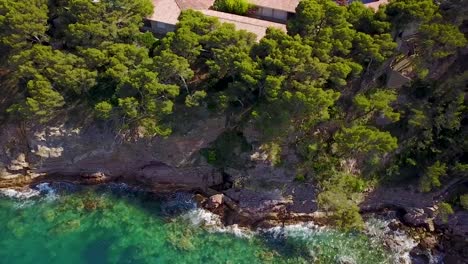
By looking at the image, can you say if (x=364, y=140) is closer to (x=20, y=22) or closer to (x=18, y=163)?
(x=20, y=22)

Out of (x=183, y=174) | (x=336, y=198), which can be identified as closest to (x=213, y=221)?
(x=183, y=174)

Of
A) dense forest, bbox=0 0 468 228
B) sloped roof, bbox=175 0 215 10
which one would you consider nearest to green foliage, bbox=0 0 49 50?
dense forest, bbox=0 0 468 228

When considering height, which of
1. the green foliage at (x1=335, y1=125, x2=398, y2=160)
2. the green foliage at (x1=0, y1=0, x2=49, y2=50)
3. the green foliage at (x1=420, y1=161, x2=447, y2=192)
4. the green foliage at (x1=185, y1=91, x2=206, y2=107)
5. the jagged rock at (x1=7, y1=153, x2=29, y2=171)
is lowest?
the jagged rock at (x1=7, y1=153, x2=29, y2=171)

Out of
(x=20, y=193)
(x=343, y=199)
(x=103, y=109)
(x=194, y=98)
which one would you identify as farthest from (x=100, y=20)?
(x=343, y=199)

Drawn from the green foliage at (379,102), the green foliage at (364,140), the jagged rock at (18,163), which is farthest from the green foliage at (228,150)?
the jagged rock at (18,163)

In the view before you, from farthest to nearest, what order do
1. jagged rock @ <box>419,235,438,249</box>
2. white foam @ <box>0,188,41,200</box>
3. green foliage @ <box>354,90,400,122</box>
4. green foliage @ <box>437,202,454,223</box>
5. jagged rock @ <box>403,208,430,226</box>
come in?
1. white foam @ <box>0,188,41,200</box>
2. jagged rock @ <box>403,208,430,226</box>
3. jagged rock @ <box>419,235,438,249</box>
4. green foliage @ <box>437,202,454,223</box>
5. green foliage @ <box>354,90,400,122</box>

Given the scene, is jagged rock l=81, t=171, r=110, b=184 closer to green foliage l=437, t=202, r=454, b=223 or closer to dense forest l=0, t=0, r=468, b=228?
dense forest l=0, t=0, r=468, b=228

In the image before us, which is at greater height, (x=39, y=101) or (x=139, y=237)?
(x=39, y=101)
